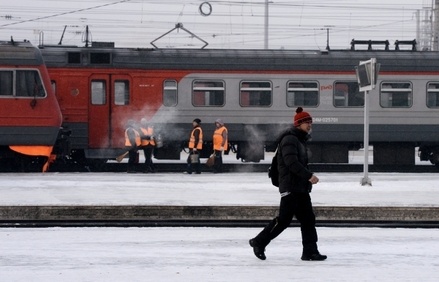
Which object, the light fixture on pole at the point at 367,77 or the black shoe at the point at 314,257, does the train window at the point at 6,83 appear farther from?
the black shoe at the point at 314,257

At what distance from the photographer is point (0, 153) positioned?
29.1 meters

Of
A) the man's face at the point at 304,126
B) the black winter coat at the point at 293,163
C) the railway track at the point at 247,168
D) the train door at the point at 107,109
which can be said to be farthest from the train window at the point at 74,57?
the man's face at the point at 304,126

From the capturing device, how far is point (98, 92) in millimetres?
31656

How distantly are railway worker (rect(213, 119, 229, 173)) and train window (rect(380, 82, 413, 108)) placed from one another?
5.54m

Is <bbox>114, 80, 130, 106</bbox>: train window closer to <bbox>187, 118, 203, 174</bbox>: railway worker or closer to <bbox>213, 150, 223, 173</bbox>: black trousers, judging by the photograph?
<bbox>187, 118, 203, 174</bbox>: railway worker

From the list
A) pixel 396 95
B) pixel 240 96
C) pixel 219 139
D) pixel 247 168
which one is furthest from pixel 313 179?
pixel 247 168

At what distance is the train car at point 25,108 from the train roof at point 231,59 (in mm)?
2154

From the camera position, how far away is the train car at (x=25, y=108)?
2889 centimetres

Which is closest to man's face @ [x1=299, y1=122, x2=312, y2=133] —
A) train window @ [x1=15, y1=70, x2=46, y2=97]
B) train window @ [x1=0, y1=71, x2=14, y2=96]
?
train window @ [x1=15, y1=70, x2=46, y2=97]

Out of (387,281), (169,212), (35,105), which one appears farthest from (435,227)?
(35,105)

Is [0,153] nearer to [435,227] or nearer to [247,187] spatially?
[247,187]

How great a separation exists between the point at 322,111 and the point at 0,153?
31.9 ft

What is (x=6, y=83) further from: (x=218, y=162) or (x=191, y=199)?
(x=191, y=199)

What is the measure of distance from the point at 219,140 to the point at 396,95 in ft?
20.7
